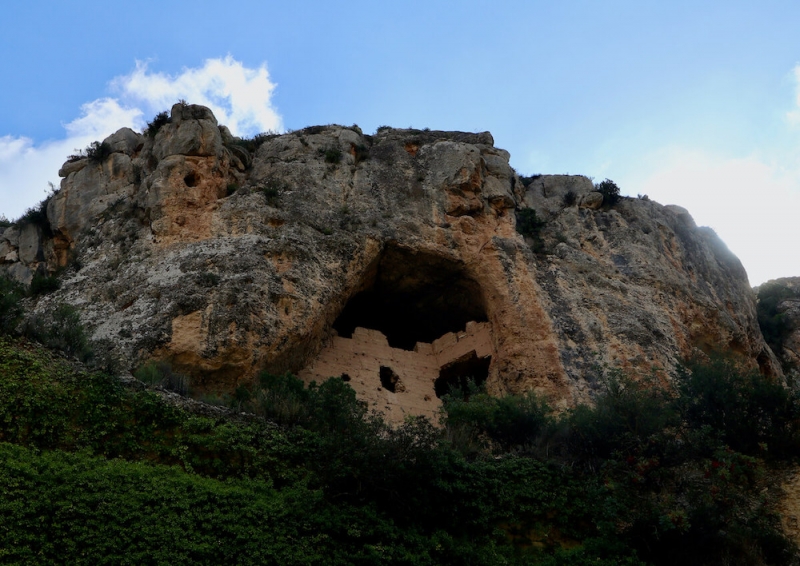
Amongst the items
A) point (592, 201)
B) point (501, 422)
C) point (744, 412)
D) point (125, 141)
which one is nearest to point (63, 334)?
point (501, 422)

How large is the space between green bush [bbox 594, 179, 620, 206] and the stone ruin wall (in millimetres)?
5171

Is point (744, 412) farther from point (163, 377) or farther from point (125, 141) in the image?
point (125, 141)

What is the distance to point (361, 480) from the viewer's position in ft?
34.6

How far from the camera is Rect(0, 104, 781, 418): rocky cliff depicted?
578 inches

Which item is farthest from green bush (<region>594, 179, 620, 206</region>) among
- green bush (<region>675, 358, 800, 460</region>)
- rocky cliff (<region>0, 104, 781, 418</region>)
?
green bush (<region>675, 358, 800, 460</region>)

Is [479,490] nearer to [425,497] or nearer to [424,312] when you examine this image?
[425,497]

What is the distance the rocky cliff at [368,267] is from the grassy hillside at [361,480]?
2.02 metres

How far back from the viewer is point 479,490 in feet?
37.0

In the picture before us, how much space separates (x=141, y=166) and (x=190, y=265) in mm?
4331

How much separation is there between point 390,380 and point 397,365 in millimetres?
424

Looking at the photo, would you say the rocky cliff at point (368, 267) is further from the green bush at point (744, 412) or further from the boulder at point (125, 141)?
the green bush at point (744, 412)

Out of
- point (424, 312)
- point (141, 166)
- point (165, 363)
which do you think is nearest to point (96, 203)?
point (141, 166)

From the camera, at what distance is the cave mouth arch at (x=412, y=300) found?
1773 cm

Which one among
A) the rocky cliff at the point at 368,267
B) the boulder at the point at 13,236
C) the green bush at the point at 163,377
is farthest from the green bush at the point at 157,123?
the green bush at the point at 163,377
